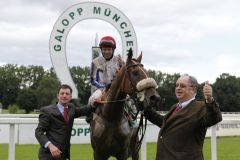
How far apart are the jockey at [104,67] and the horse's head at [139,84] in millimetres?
696

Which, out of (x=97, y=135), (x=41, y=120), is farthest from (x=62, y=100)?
(x=97, y=135)

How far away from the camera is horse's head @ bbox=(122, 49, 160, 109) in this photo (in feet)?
14.5

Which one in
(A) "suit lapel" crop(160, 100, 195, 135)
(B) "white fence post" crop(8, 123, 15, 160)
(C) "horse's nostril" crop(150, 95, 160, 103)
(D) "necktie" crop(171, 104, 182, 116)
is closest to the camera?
(A) "suit lapel" crop(160, 100, 195, 135)

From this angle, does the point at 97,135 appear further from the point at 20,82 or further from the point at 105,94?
the point at 20,82

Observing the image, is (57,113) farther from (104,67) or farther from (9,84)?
(9,84)

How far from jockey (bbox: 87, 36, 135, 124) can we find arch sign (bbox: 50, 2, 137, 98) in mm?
3276

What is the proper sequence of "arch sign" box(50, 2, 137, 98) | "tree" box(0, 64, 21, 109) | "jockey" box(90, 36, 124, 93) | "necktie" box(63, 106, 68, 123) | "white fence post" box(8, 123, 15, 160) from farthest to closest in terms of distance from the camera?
"tree" box(0, 64, 21, 109) < "arch sign" box(50, 2, 137, 98) < "jockey" box(90, 36, 124, 93) < "white fence post" box(8, 123, 15, 160) < "necktie" box(63, 106, 68, 123)

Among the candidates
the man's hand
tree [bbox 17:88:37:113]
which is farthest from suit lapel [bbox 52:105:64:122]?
tree [bbox 17:88:37:113]

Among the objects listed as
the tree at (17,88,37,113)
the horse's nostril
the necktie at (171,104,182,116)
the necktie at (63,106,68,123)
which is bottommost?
the tree at (17,88,37,113)

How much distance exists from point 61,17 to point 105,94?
162 inches

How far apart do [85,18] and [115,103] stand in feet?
14.3

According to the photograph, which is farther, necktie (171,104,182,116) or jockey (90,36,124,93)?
jockey (90,36,124,93)

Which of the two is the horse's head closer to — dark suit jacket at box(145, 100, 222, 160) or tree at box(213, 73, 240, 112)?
dark suit jacket at box(145, 100, 222, 160)

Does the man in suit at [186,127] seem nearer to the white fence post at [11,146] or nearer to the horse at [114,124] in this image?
the horse at [114,124]
